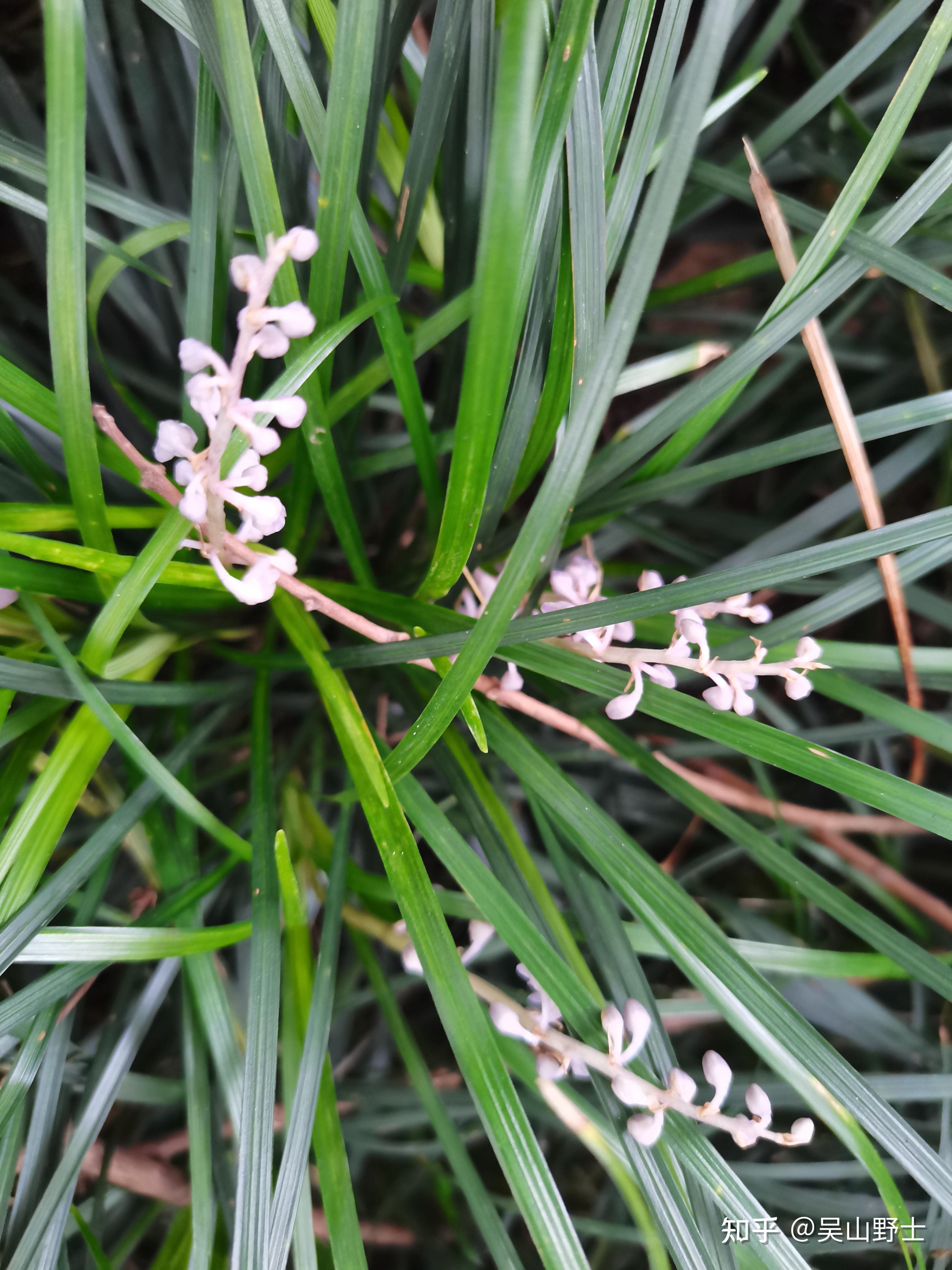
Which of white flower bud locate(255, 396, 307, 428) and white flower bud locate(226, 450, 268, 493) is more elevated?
white flower bud locate(255, 396, 307, 428)

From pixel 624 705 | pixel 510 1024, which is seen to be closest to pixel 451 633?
pixel 624 705

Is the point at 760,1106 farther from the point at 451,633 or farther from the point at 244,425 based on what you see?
the point at 244,425

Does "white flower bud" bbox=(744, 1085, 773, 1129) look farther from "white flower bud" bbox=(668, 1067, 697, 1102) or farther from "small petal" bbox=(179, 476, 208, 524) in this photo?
"small petal" bbox=(179, 476, 208, 524)

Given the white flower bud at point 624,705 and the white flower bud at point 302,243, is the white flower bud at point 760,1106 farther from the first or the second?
the white flower bud at point 302,243

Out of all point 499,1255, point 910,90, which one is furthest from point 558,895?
point 910,90

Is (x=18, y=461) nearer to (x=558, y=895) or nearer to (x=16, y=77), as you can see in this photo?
(x=16, y=77)

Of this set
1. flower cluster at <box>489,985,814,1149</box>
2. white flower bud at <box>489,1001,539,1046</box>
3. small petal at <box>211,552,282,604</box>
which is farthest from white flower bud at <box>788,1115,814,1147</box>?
small petal at <box>211,552,282,604</box>

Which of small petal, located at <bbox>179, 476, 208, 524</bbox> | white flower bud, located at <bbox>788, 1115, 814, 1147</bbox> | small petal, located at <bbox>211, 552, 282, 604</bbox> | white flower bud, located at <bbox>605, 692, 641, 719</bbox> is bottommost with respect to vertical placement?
white flower bud, located at <bbox>788, 1115, 814, 1147</bbox>
